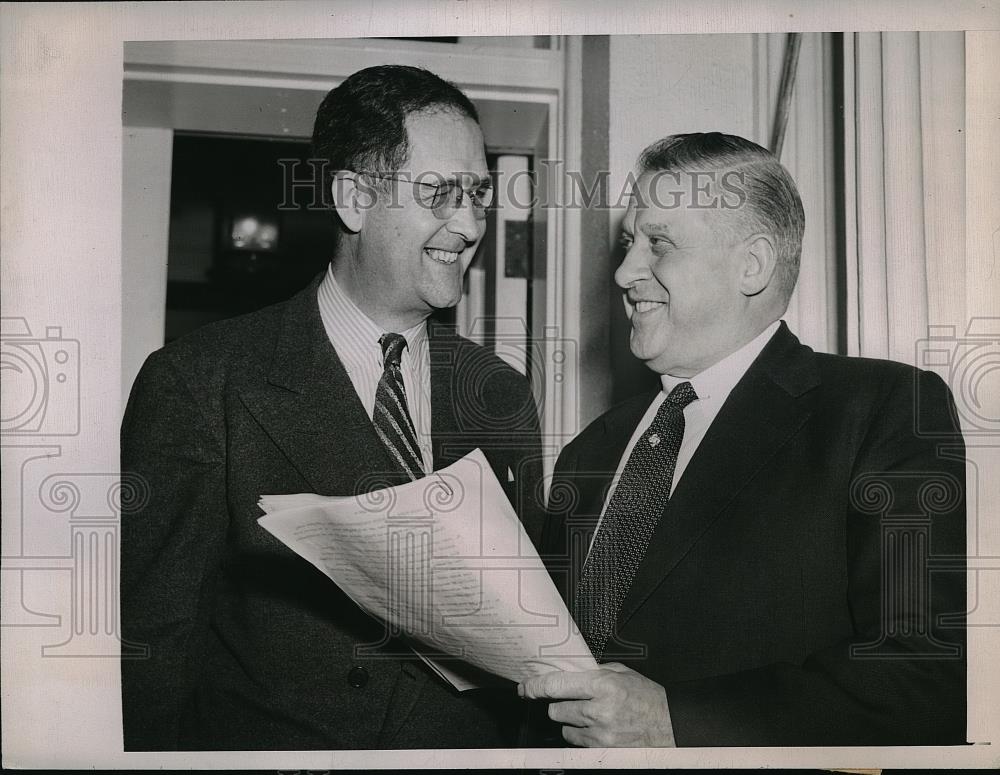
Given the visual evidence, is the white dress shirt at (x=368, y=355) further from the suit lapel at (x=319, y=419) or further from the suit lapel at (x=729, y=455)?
the suit lapel at (x=729, y=455)

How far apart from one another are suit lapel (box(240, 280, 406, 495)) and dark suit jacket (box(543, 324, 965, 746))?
0.22 metres

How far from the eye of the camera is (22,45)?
1.16 meters

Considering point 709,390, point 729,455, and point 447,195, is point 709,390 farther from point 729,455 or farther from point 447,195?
point 447,195

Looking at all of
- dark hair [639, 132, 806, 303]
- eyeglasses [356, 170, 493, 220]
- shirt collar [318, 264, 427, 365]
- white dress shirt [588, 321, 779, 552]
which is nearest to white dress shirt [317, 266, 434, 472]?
shirt collar [318, 264, 427, 365]

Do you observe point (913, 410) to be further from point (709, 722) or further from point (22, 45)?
point (22, 45)

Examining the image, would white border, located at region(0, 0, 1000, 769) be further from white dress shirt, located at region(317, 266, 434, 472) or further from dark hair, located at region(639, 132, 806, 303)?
white dress shirt, located at region(317, 266, 434, 472)

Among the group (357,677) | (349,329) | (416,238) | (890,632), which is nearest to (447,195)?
(416,238)

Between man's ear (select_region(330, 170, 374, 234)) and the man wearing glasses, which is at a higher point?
man's ear (select_region(330, 170, 374, 234))

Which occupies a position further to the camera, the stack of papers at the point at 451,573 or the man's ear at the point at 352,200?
the man's ear at the point at 352,200

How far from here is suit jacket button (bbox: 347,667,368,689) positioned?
3.50ft

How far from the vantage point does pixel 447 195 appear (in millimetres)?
1108

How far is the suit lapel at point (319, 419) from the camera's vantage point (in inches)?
42.4

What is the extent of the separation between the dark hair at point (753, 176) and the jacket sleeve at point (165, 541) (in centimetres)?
61

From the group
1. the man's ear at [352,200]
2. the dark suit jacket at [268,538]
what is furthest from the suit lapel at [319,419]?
the man's ear at [352,200]
